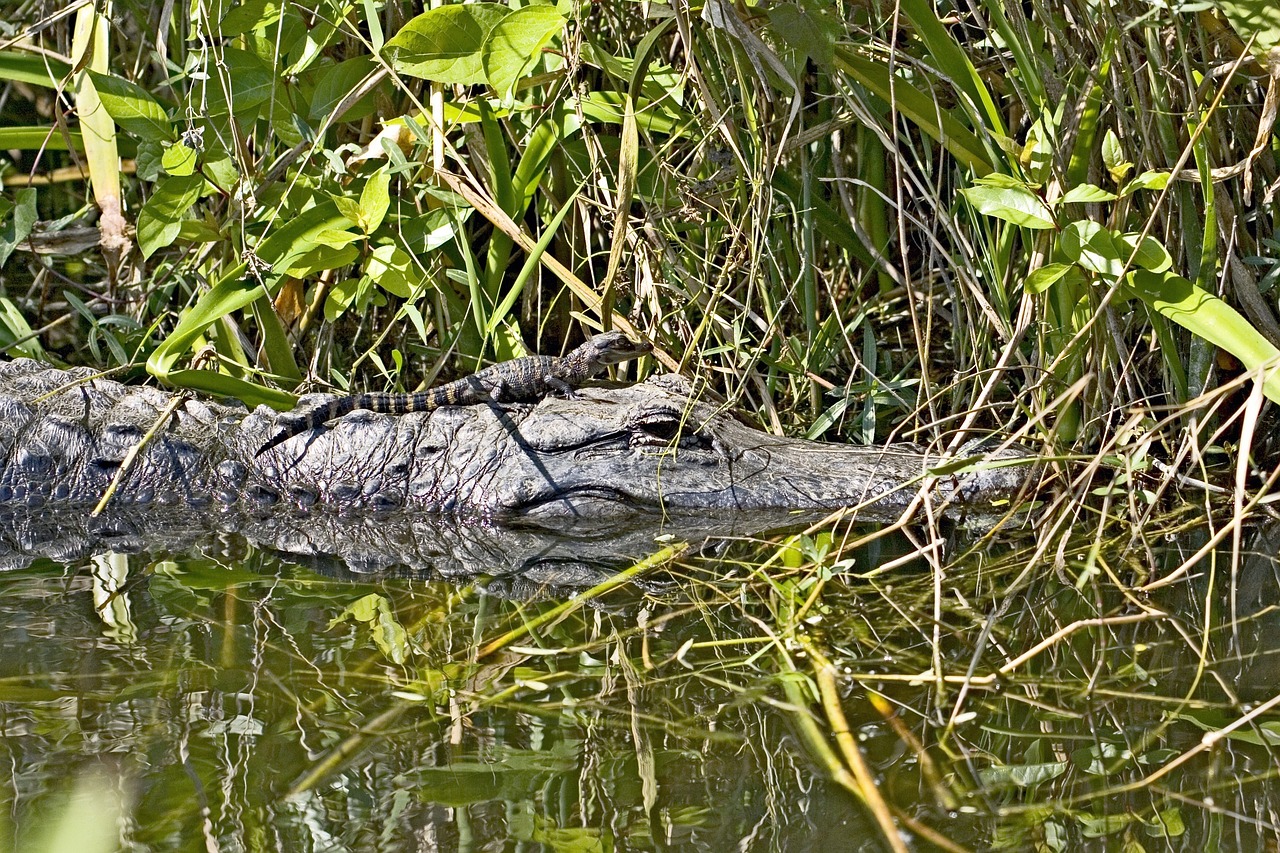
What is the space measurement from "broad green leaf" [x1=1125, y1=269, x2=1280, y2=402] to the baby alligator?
1.80 m

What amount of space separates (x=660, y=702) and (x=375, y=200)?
7.80ft

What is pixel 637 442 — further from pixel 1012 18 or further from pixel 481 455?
pixel 1012 18

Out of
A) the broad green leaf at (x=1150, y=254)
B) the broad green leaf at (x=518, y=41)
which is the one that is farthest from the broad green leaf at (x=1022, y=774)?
the broad green leaf at (x=518, y=41)

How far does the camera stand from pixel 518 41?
372 cm

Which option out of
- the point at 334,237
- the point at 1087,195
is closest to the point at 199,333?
the point at 334,237

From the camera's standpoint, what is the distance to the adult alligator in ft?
14.3

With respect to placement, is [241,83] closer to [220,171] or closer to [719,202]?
[220,171]

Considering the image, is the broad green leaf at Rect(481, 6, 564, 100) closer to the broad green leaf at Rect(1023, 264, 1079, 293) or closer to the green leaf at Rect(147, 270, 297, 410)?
the green leaf at Rect(147, 270, 297, 410)

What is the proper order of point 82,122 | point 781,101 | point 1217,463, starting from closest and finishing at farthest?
point 1217,463
point 781,101
point 82,122

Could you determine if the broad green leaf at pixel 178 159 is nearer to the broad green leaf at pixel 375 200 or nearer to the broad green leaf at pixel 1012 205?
the broad green leaf at pixel 375 200

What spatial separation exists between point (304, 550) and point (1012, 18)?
2677 millimetres

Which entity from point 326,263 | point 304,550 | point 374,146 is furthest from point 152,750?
point 374,146

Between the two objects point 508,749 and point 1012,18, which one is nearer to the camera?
point 508,749

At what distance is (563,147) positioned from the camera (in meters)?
4.57
